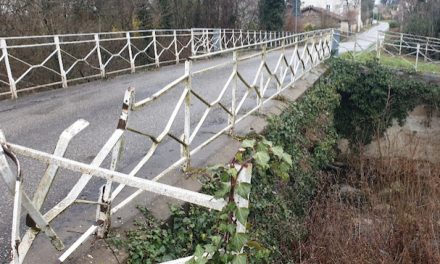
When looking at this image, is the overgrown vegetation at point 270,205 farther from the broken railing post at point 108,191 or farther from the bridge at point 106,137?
the bridge at point 106,137

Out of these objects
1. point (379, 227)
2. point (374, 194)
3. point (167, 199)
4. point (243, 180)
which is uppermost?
point (243, 180)

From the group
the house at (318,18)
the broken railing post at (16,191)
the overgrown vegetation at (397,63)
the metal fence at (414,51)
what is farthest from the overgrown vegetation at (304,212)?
the house at (318,18)

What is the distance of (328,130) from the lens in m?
8.84

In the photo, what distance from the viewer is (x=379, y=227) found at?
5.16 metres

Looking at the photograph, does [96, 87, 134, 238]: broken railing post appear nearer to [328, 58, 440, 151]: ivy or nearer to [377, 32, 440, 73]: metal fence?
[328, 58, 440, 151]: ivy

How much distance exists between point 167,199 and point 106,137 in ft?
7.28

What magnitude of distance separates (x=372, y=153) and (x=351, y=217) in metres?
6.10

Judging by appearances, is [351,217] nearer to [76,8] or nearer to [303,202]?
[303,202]

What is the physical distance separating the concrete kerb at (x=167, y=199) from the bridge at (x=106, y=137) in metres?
0.11

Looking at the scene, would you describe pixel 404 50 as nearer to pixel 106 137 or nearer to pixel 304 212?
pixel 304 212

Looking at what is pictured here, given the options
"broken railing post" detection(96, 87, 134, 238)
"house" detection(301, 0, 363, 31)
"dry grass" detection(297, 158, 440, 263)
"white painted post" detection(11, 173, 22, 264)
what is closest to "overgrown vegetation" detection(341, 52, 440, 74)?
"dry grass" detection(297, 158, 440, 263)

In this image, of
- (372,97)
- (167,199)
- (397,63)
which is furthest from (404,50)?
(167,199)

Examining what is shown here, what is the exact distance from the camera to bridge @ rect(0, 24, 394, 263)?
219cm

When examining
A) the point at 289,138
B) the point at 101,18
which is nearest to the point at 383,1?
the point at 101,18
